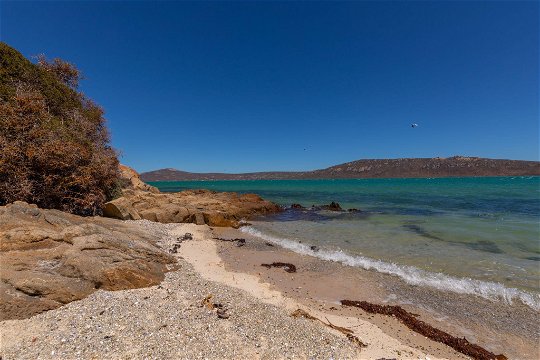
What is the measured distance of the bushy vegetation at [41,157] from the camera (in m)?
11.7

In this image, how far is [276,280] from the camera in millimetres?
9680

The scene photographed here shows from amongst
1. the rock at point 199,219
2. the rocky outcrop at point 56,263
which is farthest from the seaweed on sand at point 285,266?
the rock at point 199,219

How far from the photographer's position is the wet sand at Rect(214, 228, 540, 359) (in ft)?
21.4

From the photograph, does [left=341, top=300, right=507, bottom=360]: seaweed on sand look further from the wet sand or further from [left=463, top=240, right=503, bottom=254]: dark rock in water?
[left=463, top=240, right=503, bottom=254]: dark rock in water

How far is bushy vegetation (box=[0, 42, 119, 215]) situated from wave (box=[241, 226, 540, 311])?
12.8 m

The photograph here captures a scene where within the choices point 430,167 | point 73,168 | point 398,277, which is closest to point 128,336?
point 398,277

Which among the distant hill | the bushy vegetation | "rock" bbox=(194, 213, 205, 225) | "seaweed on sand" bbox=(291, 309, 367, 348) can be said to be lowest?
"seaweed on sand" bbox=(291, 309, 367, 348)

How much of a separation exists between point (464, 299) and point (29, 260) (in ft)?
41.2

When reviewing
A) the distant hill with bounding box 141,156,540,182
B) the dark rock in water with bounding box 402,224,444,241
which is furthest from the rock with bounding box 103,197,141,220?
the distant hill with bounding box 141,156,540,182

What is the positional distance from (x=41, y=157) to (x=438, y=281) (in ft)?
59.0

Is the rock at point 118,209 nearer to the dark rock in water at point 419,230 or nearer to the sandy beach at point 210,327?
the sandy beach at point 210,327

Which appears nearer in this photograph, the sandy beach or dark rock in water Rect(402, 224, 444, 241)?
the sandy beach

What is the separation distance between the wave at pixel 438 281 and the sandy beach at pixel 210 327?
8.36ft

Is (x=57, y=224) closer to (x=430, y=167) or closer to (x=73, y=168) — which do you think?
(x=73, y=168)
